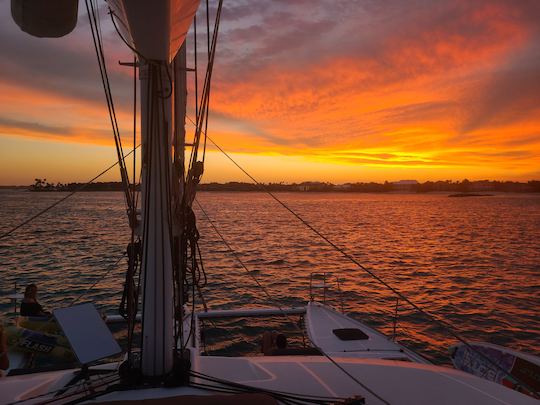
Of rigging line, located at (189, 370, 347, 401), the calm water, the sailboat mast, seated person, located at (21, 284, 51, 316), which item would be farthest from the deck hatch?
→ seated person, located at (21, 284, 51, 316)

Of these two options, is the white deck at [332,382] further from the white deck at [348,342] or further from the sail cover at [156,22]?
the white deck at [348,342]

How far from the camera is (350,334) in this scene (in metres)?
10.3

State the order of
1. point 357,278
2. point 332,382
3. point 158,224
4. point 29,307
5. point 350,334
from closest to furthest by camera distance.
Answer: point 158,224
point 332,382
point 350,334
point 29,307
point 357,278

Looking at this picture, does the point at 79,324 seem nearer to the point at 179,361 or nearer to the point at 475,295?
the point at 179,361

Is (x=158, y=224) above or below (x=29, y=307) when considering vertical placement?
above

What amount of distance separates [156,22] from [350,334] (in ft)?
30.4

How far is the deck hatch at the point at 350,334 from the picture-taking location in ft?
33.3

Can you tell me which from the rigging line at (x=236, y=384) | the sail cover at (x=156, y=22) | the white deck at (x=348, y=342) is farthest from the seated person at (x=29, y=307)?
the sail cover at (x=156, y=22)

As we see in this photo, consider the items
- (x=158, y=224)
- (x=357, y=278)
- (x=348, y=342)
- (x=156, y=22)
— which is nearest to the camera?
(x=156, y=22)

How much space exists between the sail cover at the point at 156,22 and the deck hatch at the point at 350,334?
28.2 feet

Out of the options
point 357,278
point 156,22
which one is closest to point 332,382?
point 156,22

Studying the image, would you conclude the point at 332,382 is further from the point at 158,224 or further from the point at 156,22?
the point at 156,22

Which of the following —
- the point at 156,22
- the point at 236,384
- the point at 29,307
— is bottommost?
the point at 29,307

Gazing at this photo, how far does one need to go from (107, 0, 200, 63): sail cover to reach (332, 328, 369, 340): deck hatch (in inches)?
339
